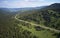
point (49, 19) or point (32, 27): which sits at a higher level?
point (49, 19)

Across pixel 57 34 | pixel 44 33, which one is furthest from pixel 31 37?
pixel 57 34

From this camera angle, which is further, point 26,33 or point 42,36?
point 26,33

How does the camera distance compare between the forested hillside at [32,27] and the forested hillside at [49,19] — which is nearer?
the forested hillside at [32,27]

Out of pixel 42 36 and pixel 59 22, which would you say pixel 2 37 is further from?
pixel 59 22

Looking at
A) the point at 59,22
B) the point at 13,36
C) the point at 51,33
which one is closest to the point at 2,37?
the point at 13,36

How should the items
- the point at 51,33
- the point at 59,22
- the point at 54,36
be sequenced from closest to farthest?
the point at 54,36 → the point at 51,33 → the point at 59,22

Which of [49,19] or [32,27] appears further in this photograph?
[49,19]

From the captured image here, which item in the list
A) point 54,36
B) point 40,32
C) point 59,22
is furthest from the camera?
point 59,22

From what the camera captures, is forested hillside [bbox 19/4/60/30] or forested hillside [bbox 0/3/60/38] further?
forested hillside [bbox 19/4/60/30]

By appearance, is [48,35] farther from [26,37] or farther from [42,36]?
[26,37]
